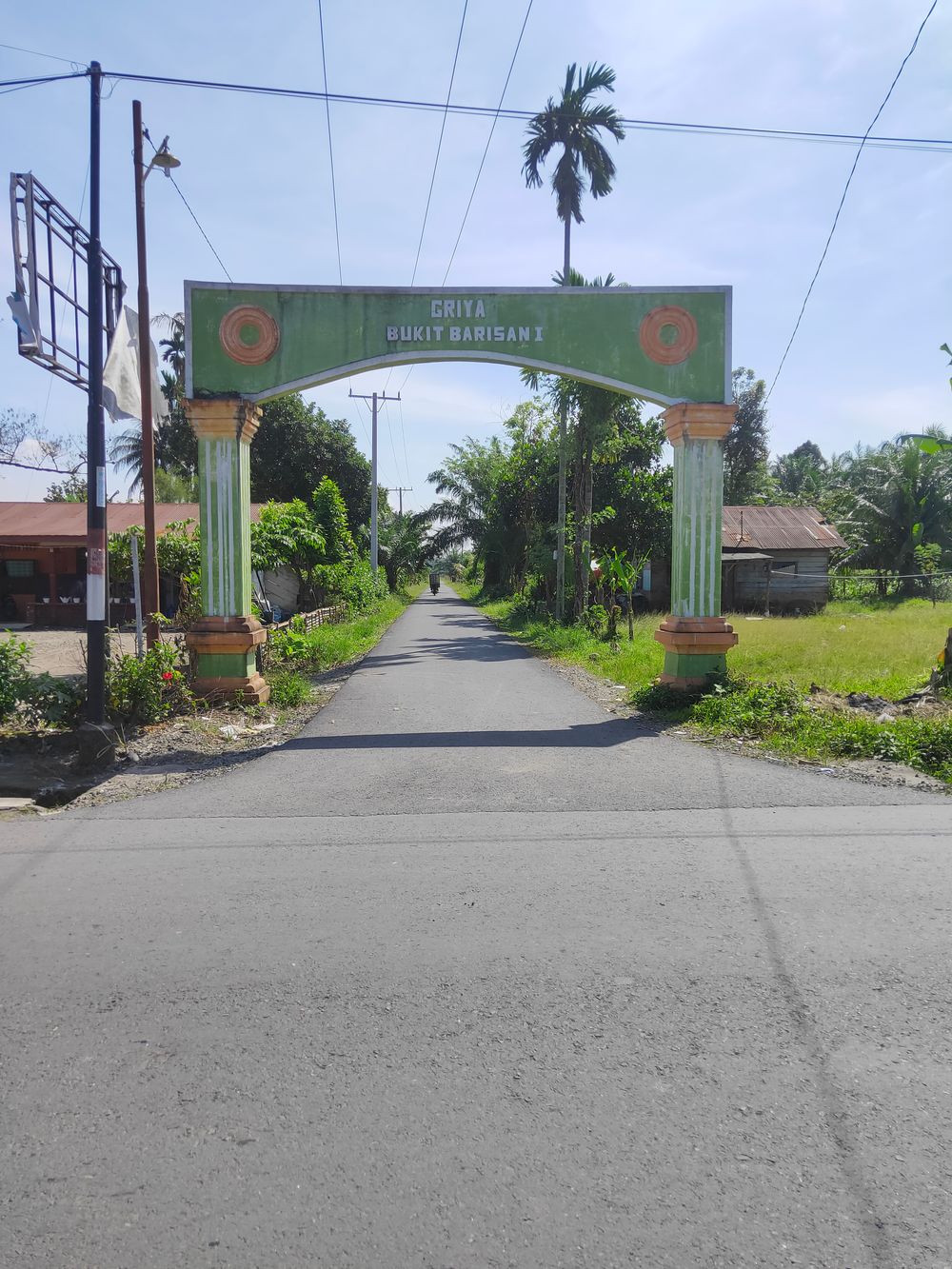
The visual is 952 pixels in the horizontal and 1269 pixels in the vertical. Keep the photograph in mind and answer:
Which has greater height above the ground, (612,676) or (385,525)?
(385,525)

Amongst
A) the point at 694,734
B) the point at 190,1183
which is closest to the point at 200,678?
the point at 694,734

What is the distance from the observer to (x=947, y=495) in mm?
34312

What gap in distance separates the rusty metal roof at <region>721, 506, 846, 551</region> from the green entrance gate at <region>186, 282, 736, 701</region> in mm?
20018

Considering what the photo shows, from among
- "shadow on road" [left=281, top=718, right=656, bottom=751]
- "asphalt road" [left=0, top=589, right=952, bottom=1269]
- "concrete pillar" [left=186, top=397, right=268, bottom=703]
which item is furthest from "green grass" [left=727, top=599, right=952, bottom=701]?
"concrete pillar" [left=186, top=397, right=268, bottom=703]

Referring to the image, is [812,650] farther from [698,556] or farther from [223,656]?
[223,656]

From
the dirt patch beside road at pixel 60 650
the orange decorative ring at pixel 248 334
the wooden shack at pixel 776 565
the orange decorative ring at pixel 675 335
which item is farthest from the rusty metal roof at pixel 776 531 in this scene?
the orange decorative ring at pixel 248 334

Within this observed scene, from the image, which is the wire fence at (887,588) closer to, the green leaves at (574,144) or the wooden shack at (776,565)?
the wooden shack at (776,565)

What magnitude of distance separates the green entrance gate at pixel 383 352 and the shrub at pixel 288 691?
587 mm

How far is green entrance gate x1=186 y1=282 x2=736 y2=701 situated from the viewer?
34.1 ft

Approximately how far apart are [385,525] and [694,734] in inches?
1543

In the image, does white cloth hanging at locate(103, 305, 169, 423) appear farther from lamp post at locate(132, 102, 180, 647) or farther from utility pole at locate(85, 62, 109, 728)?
lamp post at locate(132, 102, 180, 647)

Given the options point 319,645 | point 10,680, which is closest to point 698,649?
point 319,645

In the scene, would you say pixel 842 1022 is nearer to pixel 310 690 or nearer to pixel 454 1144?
pixel 454 1144

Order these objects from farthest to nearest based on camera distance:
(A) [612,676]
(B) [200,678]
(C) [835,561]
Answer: (C) [835,561] → (A) [612,676] → (B) [200,678]
